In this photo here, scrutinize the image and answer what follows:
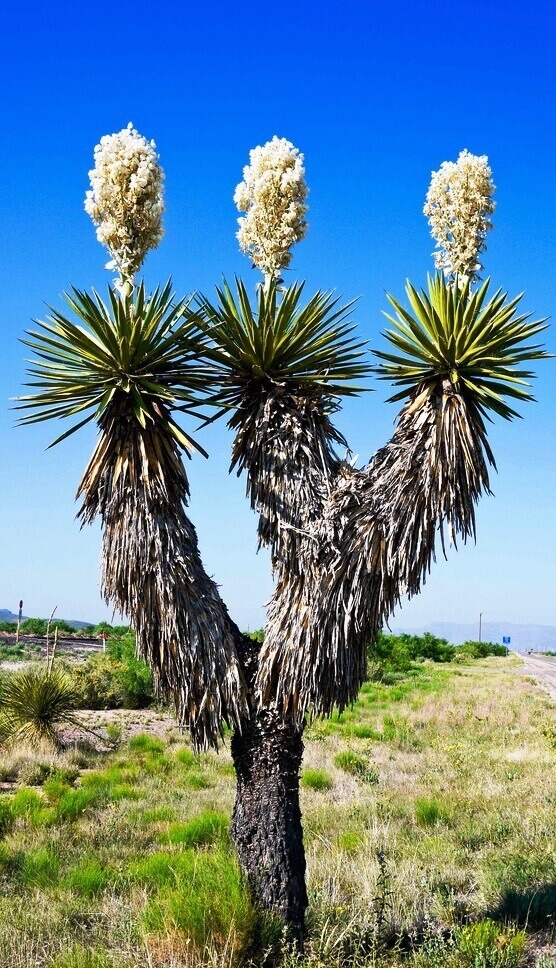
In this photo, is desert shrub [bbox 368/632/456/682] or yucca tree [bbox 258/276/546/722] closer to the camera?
yucca tree [bbox 258/276/546/722]

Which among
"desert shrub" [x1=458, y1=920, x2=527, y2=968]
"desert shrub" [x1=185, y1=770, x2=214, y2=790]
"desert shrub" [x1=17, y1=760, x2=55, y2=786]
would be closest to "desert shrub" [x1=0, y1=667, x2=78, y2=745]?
"desert shrub" [x1=17, y1=760, x2=55, y2=786]

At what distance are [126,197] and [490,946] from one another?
6235 mm

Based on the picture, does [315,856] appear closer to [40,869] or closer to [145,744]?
[40,869]

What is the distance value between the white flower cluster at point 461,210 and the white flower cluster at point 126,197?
2166 millimetres

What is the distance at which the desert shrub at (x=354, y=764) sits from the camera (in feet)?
42.9

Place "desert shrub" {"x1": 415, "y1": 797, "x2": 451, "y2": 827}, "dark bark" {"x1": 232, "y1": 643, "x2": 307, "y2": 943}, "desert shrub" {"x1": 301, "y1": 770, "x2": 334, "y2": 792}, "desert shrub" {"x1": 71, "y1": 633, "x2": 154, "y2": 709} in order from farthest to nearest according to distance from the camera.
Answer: "desert shrub" {"x1": 71, "y1": 633, "x2": 154, "y2": 709}
"desert shrub" {"x1": 301, "y1": 770, "x2": 334, "y2": 792}
"desert shrub" {"x1": 415, "y1": 797, "x2": 451, "y2": 827}
"dark bark" {"x1": 232, "y1": 643, "x2": 307, "y2": 943}

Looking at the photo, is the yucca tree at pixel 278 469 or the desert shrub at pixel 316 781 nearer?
the yucca tree at pixel 278 469

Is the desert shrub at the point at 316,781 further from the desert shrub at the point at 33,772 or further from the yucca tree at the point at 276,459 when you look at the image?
the yucca tree at the point at 276,459

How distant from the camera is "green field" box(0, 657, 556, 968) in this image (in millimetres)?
5691

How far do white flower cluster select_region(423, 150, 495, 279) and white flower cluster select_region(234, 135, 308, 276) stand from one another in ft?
3.41

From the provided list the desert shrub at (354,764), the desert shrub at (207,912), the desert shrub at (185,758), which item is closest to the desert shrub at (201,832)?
the desert shrub at (207,912)

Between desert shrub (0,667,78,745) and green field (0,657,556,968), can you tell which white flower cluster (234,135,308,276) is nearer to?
green field (0,657,556,968)

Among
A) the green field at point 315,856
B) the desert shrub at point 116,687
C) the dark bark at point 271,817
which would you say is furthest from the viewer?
the desert shrub at point 116,687

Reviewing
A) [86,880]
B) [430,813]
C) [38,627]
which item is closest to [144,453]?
[86,880]
